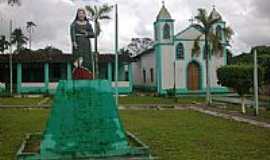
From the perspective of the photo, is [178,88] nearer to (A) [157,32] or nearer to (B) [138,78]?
(A) [157,32]

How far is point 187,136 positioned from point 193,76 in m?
28.1

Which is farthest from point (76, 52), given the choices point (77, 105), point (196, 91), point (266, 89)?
point (196, 91)

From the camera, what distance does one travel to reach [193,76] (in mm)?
41125

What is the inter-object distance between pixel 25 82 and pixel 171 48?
12.6m

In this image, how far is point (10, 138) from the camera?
13.2m

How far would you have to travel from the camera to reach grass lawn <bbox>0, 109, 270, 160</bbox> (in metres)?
10.3

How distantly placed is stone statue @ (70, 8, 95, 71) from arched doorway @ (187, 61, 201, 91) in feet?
99.6

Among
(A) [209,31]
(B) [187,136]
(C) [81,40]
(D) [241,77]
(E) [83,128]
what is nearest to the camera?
(E) [83,128]

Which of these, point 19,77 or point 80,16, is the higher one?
point 80,16

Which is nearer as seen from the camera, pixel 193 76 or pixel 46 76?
pixel 46 76

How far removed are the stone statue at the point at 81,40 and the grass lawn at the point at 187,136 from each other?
97.7 inches

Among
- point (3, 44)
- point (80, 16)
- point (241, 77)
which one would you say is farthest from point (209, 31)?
point (3, 44)

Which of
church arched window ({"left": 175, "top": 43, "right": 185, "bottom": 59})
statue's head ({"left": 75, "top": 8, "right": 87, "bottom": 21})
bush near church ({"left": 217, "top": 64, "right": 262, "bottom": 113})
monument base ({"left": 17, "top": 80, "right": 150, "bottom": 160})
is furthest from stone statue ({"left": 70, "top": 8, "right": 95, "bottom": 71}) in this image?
church arched window ({"left": 175, "top": 43, "right": 185, "bottom": 59})

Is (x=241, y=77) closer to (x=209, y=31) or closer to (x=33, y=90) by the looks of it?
(x=209, y=31)
